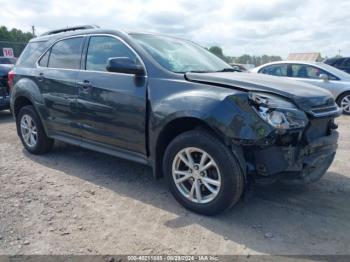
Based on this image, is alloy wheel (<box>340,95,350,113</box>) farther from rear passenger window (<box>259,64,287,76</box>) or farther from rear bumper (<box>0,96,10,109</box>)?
rear bumper (<box>0,96,10,109</box>)

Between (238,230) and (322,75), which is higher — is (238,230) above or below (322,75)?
below

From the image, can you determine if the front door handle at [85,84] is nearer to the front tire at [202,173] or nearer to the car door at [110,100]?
the car door at [110,100]

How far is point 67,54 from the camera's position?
4789 millimetres

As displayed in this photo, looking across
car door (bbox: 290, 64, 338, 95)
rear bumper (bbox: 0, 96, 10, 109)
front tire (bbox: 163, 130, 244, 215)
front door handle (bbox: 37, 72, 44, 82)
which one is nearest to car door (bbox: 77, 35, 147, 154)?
front tire (bbox: 163, 130, 244, 215)

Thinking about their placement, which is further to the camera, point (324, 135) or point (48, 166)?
point (48, 166)

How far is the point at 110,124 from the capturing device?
406 cm

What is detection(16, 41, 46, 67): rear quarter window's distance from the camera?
17.3ft

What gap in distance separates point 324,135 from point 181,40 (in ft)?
7.53

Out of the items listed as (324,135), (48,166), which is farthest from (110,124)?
(324,135)

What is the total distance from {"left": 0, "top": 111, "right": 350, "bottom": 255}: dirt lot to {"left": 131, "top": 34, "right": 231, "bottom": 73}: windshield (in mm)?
1450

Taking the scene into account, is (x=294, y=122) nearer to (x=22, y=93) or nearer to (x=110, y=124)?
(x=110, y=124)

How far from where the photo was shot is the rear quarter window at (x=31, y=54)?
17.3 feet

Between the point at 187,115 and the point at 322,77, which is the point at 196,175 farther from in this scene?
the point at 322,77

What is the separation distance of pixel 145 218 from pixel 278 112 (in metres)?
1.59
